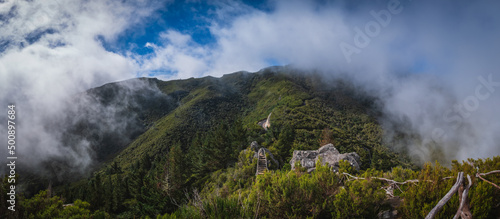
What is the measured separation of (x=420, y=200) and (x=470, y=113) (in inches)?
8420

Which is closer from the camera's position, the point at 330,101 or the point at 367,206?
the point at 367,206

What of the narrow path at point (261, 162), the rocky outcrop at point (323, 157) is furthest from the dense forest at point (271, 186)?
the rocky outcrop at point (323, 157)

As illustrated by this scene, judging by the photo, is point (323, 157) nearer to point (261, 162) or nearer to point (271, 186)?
point (261, 162)

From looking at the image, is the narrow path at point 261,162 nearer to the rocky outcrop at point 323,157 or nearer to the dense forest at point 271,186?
the dense forest at point 271,186

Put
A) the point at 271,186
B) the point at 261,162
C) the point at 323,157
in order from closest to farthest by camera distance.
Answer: the point at 271,186, the point at 323,157, the point at 261,162

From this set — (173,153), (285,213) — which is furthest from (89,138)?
(285,213)

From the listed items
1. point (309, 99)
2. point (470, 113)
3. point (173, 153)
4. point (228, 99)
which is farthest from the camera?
point (228, 99)

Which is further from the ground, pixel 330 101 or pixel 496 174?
pixel 330 101

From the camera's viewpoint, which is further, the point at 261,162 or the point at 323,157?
the point at 261,162

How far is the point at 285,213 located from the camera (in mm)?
5453

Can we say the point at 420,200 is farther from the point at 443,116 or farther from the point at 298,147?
the point at 443,116

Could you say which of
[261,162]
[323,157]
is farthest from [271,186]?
[261,162]

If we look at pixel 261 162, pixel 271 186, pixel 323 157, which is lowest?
pixel 261 162

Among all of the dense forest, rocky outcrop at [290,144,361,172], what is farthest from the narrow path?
rocky outcrop at [290,144,361,172]
